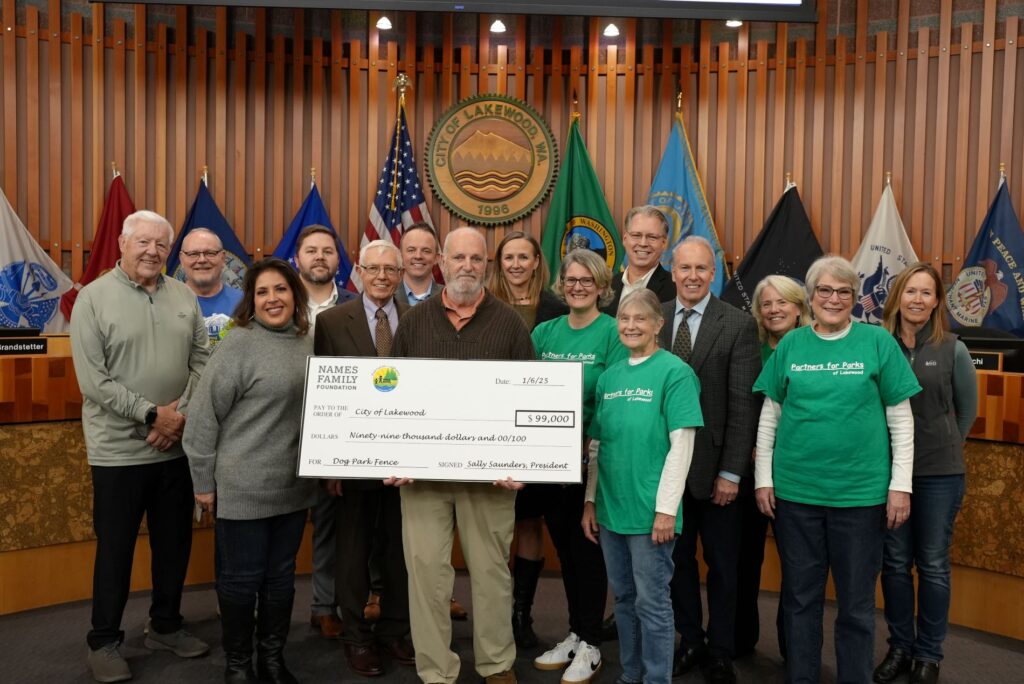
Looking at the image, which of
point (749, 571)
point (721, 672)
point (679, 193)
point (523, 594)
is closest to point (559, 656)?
point (523, 594)

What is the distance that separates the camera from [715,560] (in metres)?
3.19

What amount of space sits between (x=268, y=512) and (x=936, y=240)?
5.14m

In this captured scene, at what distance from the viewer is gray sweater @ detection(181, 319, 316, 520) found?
295cm

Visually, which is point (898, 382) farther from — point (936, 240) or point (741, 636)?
point (936, 240)

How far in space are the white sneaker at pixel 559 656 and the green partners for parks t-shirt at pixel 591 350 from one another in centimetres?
94

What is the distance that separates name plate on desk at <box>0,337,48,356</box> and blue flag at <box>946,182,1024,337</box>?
18.9 feet

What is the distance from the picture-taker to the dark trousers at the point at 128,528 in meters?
3.21

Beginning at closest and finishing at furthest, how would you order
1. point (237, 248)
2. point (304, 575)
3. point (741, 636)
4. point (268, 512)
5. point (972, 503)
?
point (268, 512) < point (741, 636) < point (972, 503) < point (304, 575) < point (237, 248)

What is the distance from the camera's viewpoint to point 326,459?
2.91m

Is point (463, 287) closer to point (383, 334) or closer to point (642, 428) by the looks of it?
point (383, 334)

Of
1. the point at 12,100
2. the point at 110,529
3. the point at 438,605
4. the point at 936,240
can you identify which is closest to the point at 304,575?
the point at 110,529

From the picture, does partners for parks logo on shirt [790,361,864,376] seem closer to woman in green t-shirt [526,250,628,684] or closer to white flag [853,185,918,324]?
woman in green t-shirt [526,250,628,684]

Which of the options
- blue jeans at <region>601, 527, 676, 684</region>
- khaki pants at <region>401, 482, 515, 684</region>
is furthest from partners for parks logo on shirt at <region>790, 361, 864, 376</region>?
khaki pants at <region>401, 482, 515, 684</region>

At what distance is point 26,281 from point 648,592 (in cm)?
507
